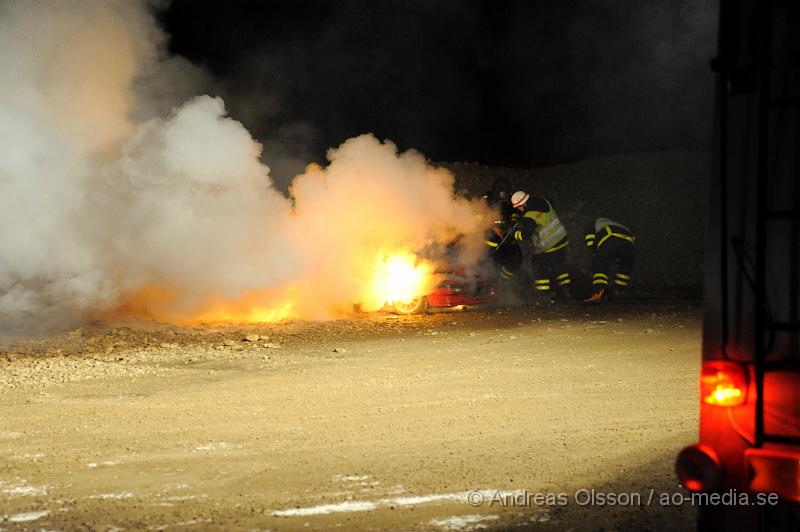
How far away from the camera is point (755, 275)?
3660 mm

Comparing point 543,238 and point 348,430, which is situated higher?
point 543,238

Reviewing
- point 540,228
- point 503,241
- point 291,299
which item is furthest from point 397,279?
point 540,228

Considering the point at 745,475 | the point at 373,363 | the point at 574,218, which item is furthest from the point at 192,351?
the point at 574,218

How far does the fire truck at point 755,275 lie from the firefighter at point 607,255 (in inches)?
531

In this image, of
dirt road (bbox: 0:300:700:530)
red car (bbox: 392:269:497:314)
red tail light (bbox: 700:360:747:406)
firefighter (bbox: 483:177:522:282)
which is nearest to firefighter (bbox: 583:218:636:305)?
firefighter (bbox: 483:177:522:282)

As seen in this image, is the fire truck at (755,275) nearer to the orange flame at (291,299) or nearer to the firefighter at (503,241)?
the orange flame at (291,299)

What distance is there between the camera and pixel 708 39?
15.6 m

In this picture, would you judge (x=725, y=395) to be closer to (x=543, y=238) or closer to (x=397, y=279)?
(x=397, y=279)

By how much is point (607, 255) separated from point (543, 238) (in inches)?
53.7

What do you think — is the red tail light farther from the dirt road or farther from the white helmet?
the white helmet

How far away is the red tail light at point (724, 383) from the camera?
3709mm

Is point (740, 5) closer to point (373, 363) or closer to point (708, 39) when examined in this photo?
point (373, 363)

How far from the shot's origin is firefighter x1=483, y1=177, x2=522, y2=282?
17375 millimetres

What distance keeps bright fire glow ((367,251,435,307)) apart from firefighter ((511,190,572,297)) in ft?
7.40
